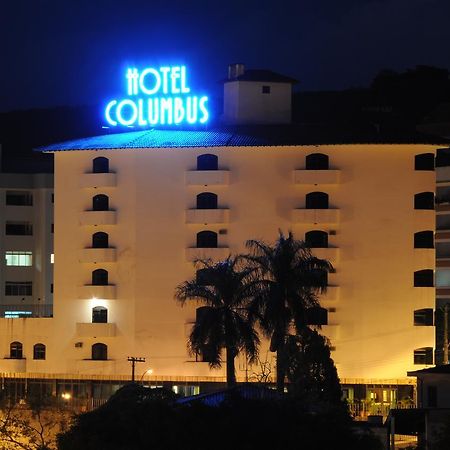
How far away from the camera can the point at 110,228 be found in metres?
106

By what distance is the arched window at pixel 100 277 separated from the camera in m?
106

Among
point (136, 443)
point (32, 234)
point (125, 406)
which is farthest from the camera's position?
point (32, 234)

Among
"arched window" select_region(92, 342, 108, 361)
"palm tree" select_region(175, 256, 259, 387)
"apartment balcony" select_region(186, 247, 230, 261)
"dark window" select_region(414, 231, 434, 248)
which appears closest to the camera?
"palm tree" select_region(175, 256, 259, 387)

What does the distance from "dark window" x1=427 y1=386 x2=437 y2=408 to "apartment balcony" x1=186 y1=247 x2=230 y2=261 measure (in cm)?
2271

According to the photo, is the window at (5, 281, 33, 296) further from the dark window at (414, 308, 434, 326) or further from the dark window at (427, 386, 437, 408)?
the dark window at (427, 386, 437, 408)

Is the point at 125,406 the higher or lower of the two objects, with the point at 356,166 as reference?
lower

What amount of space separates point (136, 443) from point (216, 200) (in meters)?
46.7

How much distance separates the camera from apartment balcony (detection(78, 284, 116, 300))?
346ft

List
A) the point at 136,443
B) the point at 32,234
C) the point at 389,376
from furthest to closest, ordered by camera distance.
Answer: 1. the point at 32,234
2. the point at 389,376
3. the point at 136,443

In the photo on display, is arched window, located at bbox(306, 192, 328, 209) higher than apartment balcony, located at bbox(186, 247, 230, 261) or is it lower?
higher

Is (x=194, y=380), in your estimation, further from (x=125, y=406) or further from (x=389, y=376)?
(x=125, y=406)

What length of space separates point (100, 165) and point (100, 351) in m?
11.5

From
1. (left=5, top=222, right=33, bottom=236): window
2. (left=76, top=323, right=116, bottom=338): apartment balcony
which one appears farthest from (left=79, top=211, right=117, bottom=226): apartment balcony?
(left=5, top=222, right=33, bottom=236): window

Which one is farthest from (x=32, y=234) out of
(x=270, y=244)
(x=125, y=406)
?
(x=125, y=406)
